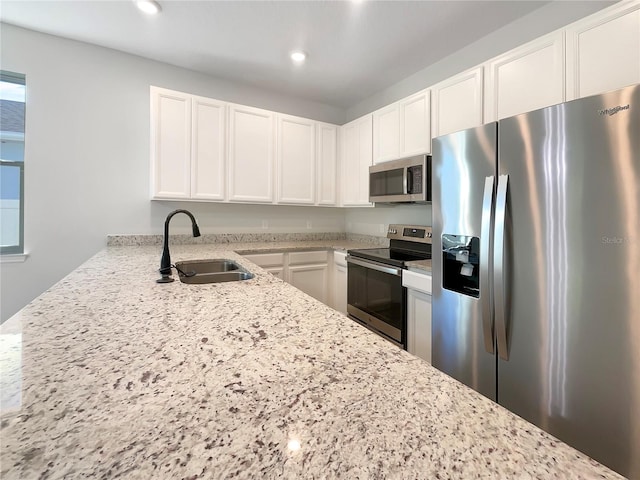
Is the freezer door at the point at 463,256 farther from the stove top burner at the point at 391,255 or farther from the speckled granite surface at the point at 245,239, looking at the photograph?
the speckled granite surface at the point at 245,239

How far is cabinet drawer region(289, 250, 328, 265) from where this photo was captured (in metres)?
3.09

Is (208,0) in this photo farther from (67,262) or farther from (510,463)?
(510,463)

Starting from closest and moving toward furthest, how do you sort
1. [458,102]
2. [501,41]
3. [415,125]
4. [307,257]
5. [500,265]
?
[500,265] < [458,102] < [501,41] < [415,125] < [307,257]

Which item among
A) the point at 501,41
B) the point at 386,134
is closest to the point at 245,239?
the point at 386,134

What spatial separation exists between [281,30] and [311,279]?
2319 mm

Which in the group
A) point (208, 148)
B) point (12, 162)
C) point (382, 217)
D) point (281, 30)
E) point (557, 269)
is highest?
point (281, 30)

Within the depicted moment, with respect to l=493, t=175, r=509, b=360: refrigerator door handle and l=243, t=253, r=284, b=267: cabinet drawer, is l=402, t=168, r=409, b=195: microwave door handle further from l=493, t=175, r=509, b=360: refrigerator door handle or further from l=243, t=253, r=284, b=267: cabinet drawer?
l=243, t=253, r=284, b=267: cabinet drawer

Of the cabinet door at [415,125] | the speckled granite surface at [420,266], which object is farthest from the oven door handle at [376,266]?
the cabinet door at [415,125]

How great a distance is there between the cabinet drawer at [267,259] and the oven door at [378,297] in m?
0.73

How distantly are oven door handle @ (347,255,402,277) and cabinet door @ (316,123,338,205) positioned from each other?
1040 mm

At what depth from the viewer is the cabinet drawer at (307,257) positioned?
3.09 meters

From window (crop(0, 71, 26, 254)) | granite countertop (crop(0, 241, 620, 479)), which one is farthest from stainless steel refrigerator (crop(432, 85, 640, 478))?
window (crop(0, 71, 26, 254))

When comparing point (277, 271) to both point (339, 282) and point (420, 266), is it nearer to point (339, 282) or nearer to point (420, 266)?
point (339, 282)

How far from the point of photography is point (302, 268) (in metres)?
3.14
